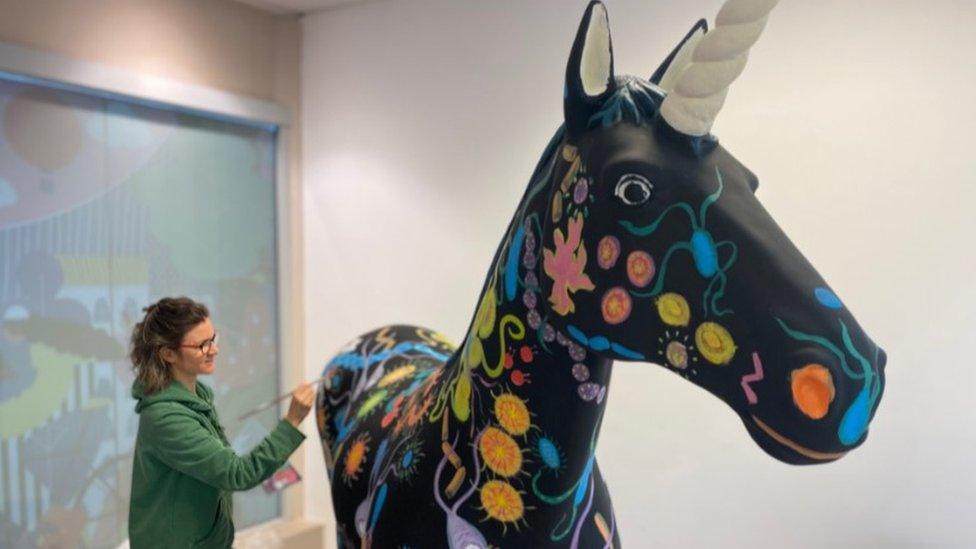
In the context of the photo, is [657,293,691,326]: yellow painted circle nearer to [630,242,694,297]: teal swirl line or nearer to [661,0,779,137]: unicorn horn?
[630,242,694,297]: teal swirl line

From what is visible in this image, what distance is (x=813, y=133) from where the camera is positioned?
1.92 meters

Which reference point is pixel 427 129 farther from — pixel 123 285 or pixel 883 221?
pixel 883 221

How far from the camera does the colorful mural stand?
2.07 m

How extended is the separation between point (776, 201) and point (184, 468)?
1.57 m

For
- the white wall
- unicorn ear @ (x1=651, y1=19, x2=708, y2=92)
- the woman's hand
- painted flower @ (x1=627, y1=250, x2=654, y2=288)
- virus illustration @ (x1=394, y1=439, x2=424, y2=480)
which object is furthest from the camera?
the white wall

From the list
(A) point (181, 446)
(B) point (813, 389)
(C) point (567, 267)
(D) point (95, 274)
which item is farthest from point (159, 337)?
(D) point (95, 274)

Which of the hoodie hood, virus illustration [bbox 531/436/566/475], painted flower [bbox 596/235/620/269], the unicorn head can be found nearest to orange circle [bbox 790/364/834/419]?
the unicorn head

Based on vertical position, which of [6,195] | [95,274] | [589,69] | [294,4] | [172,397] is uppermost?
[294,4]

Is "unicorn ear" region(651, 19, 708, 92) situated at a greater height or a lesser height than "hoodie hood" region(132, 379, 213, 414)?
greater

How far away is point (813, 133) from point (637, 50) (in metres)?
0.55

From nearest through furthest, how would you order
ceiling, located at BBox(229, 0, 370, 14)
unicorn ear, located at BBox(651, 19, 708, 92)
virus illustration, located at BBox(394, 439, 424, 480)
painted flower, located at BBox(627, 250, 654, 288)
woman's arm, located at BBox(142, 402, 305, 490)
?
painted flower, located at BBox(627, 250, 654, 288)
unicorn ear, located at BBox(651, 19, 708, 92)
virus illustration, located at BBox(394, 439, 424, 480)
woman's arm, located at BBox(142, 402, 305, 490)
ceiling, located at BBox(229, 0, 370, 14)

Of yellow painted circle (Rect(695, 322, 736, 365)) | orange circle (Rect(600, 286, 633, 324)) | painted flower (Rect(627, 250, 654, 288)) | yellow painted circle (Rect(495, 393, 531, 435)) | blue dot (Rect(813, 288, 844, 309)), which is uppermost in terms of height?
painted flower (Rect(627, 250, 654, 288))

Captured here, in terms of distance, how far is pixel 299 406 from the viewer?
132cm

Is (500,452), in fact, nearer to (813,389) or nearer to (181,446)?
(813,389)
